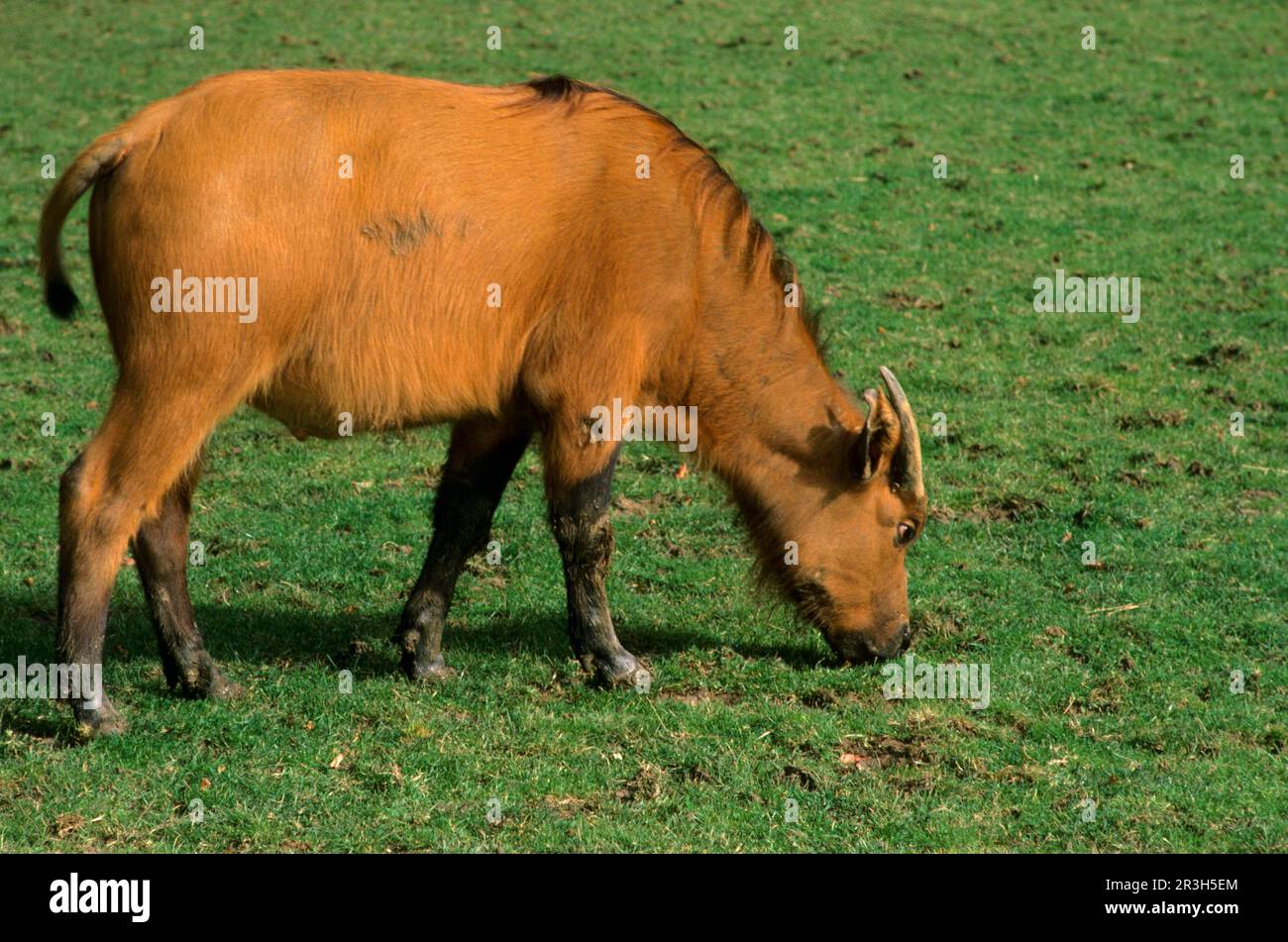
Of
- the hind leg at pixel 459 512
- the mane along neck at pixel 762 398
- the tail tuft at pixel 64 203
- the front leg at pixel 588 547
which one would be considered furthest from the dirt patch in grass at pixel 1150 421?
the tail tuft at pixel 64 203

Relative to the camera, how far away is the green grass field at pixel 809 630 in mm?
5820

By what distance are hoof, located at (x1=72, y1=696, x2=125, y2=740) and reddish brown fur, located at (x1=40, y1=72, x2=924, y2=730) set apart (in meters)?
0.49

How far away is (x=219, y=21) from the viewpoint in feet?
68.3

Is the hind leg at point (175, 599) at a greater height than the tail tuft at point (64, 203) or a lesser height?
lesser

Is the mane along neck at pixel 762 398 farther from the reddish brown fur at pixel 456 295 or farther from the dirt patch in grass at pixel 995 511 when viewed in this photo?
the dirt patch in grass at pixel 995 511

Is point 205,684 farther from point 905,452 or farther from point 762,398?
point 905,452


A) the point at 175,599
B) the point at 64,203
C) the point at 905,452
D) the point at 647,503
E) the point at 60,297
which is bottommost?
the point at 647,503

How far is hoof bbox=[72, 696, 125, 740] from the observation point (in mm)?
6043

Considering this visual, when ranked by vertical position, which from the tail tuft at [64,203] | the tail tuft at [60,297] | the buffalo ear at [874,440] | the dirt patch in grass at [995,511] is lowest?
the dirt patch in grass at [995,511]

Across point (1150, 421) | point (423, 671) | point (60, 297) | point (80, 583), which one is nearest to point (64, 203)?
point (60, 297)

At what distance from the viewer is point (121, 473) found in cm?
580

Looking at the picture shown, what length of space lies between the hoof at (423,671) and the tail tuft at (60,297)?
212 cm

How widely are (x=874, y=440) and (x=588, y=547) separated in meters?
1.40

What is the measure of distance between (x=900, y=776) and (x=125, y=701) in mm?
3295
